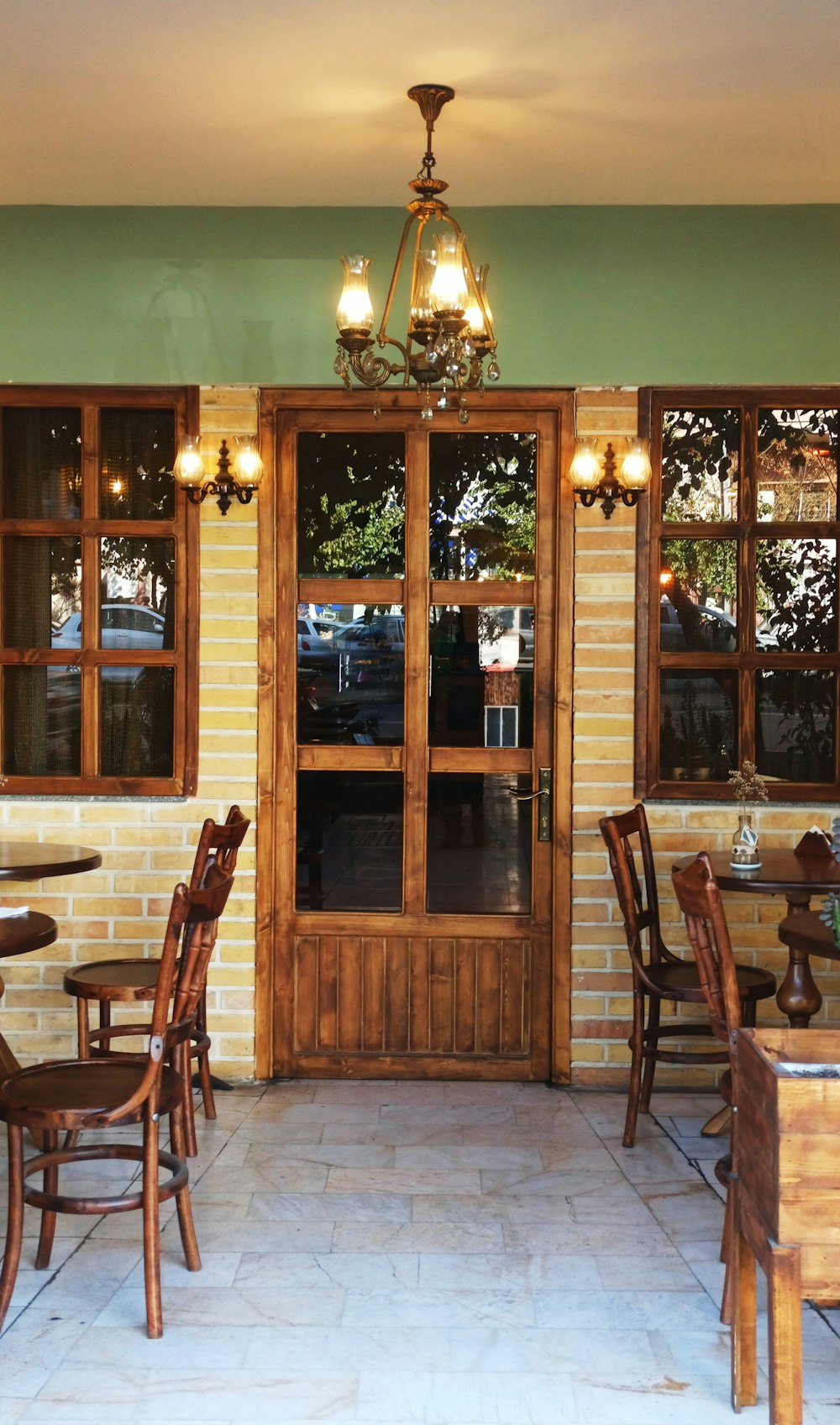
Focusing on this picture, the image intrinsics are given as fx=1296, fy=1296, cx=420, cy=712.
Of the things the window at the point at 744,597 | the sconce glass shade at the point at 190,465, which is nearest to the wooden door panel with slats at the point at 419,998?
the window at the point at 744,597

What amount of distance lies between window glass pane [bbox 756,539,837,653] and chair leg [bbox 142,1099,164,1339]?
277 centimetres

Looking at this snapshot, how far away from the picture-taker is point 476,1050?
473 centimetres

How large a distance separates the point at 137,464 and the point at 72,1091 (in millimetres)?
2510

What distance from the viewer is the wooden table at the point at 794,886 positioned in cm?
375

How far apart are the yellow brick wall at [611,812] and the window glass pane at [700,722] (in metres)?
0.12

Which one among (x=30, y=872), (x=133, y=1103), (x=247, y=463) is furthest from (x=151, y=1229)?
(x=247, y=463)

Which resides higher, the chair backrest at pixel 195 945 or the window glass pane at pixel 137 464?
the window glass pane at pixel 137 464

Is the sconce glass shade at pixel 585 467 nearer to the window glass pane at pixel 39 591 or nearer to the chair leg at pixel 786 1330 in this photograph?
the window glass pane at pixel 39 591

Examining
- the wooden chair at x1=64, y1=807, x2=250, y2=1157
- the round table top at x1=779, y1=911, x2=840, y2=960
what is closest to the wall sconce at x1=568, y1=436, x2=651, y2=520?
the round table top at x1=779, y1=911, x2=840, y2=960

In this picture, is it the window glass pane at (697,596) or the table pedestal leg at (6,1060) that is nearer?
the table pedestal leg at (6,1060)

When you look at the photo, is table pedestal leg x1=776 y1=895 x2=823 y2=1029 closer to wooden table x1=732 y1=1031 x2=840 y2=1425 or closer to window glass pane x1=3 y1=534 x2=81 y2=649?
wooden table x1=732 y1=1031 x2=840 y2=1425

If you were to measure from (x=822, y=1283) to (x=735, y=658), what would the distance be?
276 centimetres

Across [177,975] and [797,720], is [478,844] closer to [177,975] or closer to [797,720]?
[797,720]

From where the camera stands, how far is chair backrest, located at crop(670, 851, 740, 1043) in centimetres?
287
